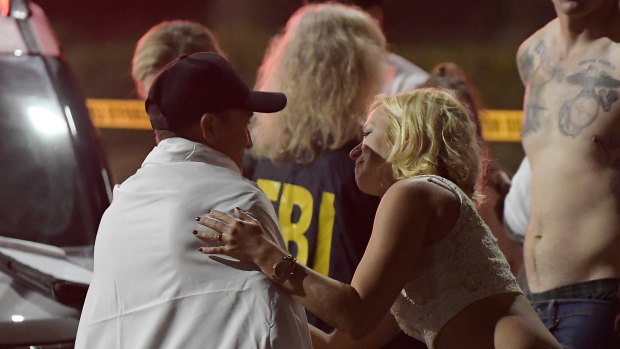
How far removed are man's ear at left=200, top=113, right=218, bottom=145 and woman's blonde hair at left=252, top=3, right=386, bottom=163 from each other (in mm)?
1252

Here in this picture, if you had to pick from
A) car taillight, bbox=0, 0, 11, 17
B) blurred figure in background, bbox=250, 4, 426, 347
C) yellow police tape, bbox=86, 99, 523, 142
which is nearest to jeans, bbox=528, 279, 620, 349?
blurred figure in background, bbox=250, 4, 426, 347

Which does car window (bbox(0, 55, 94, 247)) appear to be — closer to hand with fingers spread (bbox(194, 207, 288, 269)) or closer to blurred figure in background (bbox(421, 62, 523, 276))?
hand with fingers spread (bbox(194, 207, 288, 269))

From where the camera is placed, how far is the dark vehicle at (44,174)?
3.43 metres

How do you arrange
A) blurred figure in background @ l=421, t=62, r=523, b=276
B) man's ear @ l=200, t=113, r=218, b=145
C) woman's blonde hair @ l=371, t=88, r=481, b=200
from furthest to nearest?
blurred figure in background @ l=421, t=62, r=523, b=276
woman's blonde hair @ l=371, t=88, r=481, b=200
man's ear @ l=200, t=113, r=218, b=145

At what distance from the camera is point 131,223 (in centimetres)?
265

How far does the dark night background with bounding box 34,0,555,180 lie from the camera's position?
10586mm

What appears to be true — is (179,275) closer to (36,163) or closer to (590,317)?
(36,163)

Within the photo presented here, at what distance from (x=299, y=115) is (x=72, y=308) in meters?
1.22

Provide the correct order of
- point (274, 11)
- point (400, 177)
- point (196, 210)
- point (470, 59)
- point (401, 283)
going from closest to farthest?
point (196, 210) < point (401, 283) < point (400, 177) < point (470, 59) < point (274, 11)

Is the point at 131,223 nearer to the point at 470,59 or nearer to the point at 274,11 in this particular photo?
the point at 470,59

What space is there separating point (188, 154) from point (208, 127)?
94mm

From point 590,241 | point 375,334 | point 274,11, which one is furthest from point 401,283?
point 274,11

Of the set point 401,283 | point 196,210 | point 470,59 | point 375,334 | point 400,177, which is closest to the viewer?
point 196,210

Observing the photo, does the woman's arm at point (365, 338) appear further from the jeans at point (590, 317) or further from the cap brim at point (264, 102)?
the cap brim at point (264, 102)
